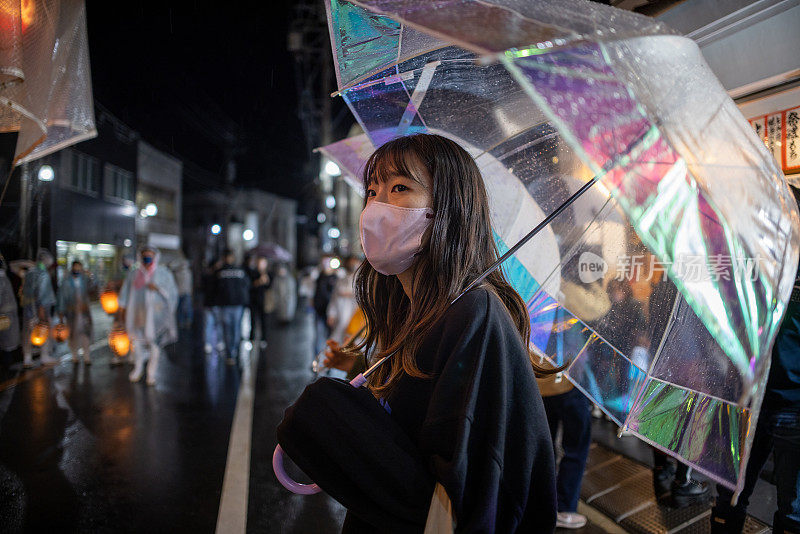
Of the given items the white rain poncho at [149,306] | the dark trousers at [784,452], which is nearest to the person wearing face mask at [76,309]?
the white rain poncho at [149,306]

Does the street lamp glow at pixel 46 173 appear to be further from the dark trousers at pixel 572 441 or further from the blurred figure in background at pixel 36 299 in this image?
the dark trousers at pixel 572 441

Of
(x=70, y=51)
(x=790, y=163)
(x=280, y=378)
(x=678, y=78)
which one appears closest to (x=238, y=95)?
(x=280, y=378)

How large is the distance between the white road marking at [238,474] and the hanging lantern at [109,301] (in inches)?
76.8

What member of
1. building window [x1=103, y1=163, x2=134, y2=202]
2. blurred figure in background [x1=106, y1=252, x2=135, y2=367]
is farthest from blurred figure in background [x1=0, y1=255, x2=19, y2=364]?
blurred figure in background [x1=106, y1=252, x2=135, y2=367]

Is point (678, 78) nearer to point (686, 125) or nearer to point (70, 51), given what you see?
point (686, 125)

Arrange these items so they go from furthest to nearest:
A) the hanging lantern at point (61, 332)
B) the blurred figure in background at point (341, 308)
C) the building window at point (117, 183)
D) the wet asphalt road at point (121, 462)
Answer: the blurred figure in background at point (341, 308)
the building window at point (117, 183)
the hanging lantern at point (61, 332)
the wet asphalt road at point (121, 462)

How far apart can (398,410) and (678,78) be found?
117 centimetres

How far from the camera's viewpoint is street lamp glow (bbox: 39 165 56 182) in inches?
143

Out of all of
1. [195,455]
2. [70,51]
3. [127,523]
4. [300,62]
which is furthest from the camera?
[300,62]

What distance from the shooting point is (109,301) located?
237 inches

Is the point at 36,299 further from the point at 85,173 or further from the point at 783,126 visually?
the point at 783,126

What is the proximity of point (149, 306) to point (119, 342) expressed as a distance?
0.64 meters

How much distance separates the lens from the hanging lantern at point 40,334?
3743mm

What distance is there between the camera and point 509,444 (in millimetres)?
1220
